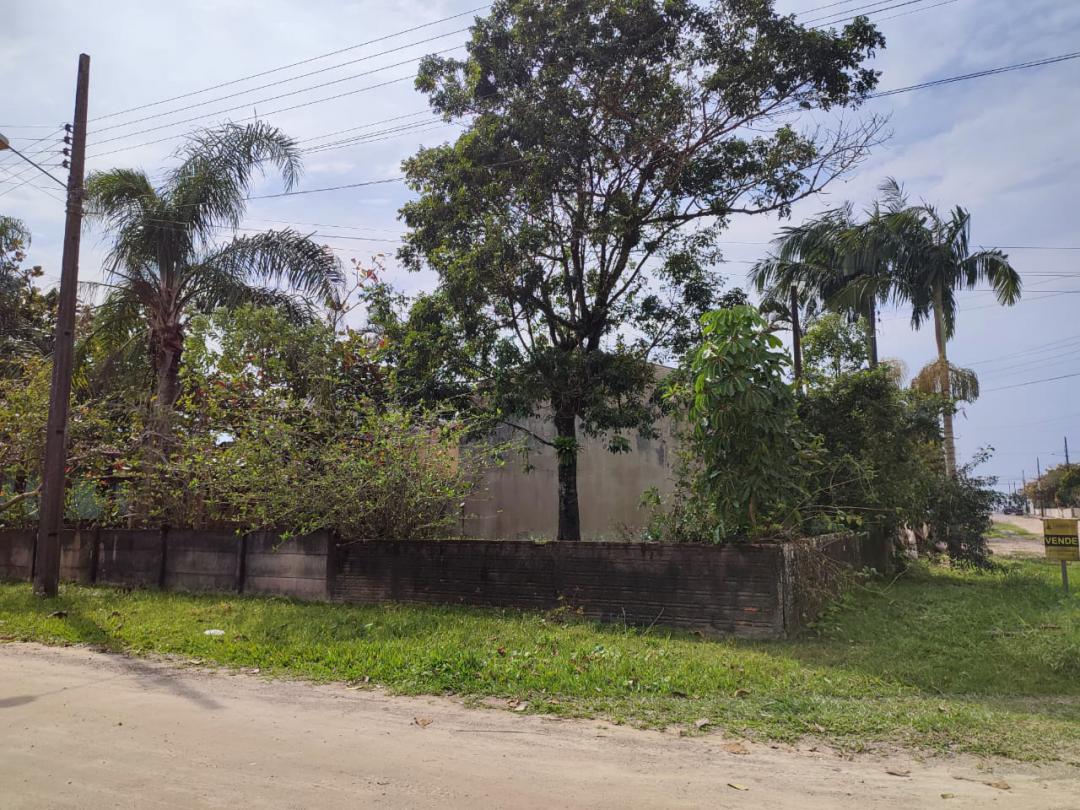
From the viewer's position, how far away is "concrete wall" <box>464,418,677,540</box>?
64.3ft

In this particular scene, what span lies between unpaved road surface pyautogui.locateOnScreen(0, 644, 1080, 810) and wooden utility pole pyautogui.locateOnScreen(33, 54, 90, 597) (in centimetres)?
621

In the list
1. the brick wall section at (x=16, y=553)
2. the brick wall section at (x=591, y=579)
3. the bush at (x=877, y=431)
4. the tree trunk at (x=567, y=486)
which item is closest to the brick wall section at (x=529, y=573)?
the brick wall section at (x=591, y=579)

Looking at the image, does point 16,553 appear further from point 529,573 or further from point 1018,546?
point 1018,546

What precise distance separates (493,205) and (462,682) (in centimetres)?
932

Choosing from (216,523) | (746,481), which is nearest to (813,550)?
(746,481)

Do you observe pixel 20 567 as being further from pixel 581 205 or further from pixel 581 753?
pixel 581 753

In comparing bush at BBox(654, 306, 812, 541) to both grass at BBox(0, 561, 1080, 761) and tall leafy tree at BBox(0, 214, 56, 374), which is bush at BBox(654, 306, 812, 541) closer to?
grass at BBox(0, 561, 1080, 761)

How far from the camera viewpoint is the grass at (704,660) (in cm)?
582

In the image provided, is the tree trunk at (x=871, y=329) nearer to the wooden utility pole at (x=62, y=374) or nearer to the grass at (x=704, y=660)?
the grass at (x=704, y=660)

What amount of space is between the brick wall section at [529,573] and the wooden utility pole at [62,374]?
149 centimetres

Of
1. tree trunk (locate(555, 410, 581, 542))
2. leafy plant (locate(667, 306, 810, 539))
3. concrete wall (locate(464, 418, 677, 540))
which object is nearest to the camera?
leafy plant (locate(667, 306, 810, 539))

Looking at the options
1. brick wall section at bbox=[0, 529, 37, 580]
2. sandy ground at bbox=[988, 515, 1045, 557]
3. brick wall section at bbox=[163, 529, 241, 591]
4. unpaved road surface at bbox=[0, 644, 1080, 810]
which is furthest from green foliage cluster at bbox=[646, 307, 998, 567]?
brick wall section at bbox=[0, 529, 37, 580]


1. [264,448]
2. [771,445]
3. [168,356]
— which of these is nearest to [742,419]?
[771,445]

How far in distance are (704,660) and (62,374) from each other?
33.7 feet
